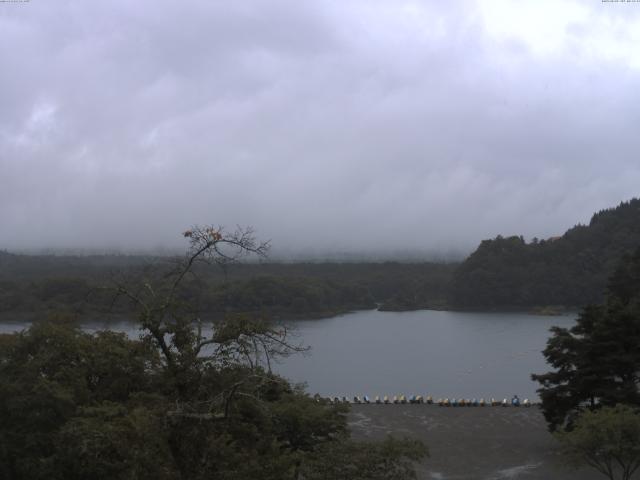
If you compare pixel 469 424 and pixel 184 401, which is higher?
pixel 184 401

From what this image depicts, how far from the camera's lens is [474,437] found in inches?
657

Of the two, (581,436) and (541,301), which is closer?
(581,436)

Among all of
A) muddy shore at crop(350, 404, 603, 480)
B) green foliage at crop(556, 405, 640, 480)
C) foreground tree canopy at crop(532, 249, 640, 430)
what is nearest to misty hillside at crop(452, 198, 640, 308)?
muddy shore at crop(350, 404, 603, 480)

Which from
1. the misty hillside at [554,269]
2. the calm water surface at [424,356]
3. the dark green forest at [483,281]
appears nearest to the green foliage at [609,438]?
the calm water surface at [424,356]

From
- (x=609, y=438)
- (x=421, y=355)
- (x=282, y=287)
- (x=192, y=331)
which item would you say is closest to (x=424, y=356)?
(x=421, y=355)

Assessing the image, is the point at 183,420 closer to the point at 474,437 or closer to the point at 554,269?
the point at 474,437

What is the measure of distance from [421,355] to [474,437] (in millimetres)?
21261

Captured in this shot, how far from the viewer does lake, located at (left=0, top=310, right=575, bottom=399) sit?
28.4 m

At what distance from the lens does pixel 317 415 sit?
410 inches

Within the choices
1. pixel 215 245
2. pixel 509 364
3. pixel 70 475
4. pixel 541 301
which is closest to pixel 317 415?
pixel 70 475

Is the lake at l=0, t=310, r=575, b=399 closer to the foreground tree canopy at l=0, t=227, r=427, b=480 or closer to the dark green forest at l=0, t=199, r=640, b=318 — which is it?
the dark green forest at l=0, t=199, r=640, b=318

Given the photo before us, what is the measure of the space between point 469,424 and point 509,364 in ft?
55.8

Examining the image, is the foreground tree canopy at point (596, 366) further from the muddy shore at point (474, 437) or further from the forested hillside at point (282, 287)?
the forested hillside at point (282, 287)

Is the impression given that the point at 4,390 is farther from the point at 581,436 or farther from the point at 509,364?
the point at 509,364
